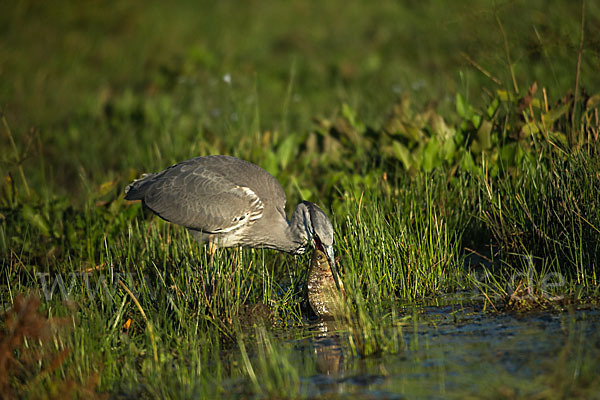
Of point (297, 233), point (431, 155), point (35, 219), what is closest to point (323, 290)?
point (297, 233)

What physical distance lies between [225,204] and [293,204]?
1521 mm

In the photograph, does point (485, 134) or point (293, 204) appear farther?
point (293, 204)

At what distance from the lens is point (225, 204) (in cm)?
643

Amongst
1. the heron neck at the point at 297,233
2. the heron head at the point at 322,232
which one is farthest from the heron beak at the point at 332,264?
the heron neck at the point at 297,233

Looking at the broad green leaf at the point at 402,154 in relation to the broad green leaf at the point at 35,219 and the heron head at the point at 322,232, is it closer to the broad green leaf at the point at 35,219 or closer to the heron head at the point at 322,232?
the heron head at the point at 322,232

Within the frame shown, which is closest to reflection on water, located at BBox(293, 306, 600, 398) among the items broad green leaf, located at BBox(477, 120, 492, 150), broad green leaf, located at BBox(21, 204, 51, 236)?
broad green leaf, located at BBox(477, 120, 492, 150)

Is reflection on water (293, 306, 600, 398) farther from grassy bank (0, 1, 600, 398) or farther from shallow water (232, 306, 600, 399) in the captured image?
grassy bank (0, 1, 600, 398)

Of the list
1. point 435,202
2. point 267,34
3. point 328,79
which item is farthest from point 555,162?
point 267,34

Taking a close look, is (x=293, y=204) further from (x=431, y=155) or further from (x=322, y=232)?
(x=322, y=232)

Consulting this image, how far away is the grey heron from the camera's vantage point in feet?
20.9

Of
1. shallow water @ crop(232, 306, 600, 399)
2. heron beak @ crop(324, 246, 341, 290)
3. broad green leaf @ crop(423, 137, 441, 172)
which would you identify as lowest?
shallow water @ crop(232, 306, 600, 399)

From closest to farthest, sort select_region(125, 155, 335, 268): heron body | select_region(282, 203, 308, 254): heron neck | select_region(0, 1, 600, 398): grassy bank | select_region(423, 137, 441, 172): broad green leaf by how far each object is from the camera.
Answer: select_region(0, 1, 600, 398): grassy bank < select_region(282, 203, 308, 254): heron neck < select_region(125, 155, 335, 268): heron body < select_region(423, 137, 441, 172): broad green leaf

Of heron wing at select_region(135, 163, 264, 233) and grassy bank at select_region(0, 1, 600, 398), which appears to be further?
heron wing at select_region(135, 163, 264, 233)

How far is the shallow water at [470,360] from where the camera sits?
3521 millimetres
